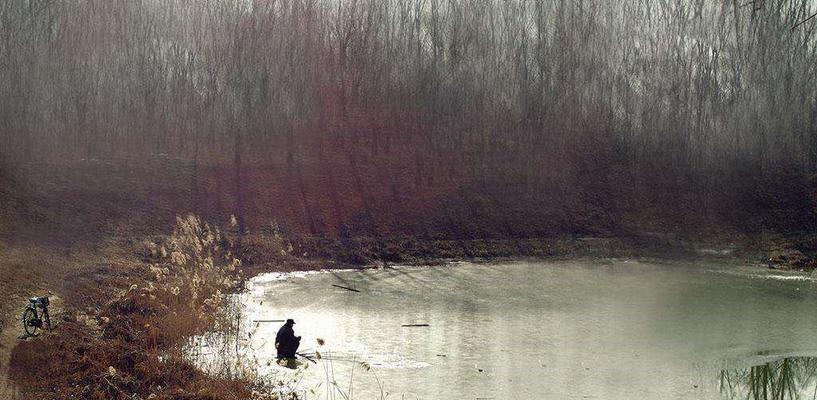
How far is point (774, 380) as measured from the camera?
11211 mm

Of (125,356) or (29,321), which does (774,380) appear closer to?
(125,356)

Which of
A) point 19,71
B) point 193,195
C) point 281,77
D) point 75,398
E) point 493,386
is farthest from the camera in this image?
point 281,77

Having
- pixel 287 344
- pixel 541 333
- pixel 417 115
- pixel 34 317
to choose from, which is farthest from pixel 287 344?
pixel 417 115

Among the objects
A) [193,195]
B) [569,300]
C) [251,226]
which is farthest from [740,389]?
[193,195]

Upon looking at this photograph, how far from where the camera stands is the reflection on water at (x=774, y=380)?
34.4 ft

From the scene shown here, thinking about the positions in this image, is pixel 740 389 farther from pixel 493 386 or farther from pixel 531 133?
pixel 531 133

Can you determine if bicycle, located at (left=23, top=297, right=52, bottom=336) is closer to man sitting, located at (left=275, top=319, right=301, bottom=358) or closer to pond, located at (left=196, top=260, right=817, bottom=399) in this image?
pond, located at (left=196, top=260, right=817, bottom=399)

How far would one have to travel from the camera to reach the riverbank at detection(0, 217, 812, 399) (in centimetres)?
938

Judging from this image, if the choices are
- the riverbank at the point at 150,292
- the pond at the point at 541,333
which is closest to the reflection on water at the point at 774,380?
the pond at the point at 541,333

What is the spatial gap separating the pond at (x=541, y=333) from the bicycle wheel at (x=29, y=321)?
3.01 metres

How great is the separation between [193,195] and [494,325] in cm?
1590

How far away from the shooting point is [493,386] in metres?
10.5

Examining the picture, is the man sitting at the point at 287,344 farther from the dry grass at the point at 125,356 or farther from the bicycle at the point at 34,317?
the bicycle at the point at 34,317

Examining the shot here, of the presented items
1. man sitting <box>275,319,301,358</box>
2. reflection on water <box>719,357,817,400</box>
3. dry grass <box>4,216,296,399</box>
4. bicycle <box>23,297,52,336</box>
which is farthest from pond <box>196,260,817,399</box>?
bicycle <box>23,297,52,336</box>
